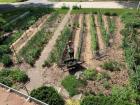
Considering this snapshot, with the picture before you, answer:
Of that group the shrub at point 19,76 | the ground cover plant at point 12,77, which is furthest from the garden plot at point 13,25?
the shrub at point 19,76

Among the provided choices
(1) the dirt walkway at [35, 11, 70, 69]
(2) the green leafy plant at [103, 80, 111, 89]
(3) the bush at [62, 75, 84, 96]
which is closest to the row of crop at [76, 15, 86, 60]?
(1) the dirt walkway at [35, 11, 70, 69]

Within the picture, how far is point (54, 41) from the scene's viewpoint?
1439 inches

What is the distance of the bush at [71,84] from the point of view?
27.1 metres

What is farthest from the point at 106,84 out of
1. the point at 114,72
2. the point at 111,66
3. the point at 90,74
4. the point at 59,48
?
the point at 59,48

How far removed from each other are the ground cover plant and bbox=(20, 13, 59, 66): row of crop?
2.64 m

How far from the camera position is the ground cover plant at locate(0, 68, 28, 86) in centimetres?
2908

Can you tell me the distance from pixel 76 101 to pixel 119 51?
9595 mm

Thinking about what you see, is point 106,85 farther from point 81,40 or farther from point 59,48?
point 81,40

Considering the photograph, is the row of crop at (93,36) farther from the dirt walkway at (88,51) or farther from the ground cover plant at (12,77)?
the ground cover plant at (12,77)

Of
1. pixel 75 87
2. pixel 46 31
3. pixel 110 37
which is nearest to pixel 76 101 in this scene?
pixel 75 87

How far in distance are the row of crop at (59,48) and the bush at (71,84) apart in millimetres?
3268

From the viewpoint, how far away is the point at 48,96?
2527cm

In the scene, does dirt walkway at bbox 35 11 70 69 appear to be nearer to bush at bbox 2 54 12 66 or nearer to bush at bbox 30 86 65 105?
bush at bbox 2 54 12 66

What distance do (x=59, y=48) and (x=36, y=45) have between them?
323 centimetres
